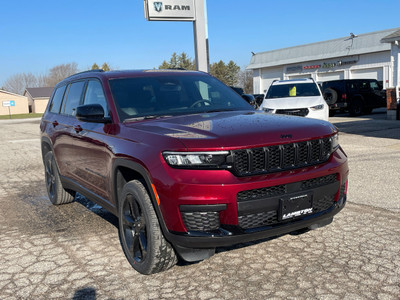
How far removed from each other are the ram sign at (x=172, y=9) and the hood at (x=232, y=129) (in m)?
11.8

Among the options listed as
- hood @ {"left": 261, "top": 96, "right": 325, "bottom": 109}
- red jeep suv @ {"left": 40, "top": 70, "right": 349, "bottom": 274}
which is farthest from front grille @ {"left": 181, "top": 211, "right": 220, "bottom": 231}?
hood @ {"left": 261, "top": 96, "right": 325, "bottom": 109}

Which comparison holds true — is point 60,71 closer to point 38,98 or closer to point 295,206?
point 38,98

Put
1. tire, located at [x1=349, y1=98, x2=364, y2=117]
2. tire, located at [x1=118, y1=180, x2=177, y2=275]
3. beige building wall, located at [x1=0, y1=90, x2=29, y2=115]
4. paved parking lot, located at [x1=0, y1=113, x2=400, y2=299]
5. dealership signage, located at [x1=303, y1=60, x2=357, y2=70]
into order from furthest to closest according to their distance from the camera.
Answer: beige building wall, located at [x1=0, y1=90, x2=29, y2=115], dealership signage, located at [x1=303, y1=60, x2=357, y2=70], tire, located at [x1=349, y1=98, x2=364, y2=117], tire, located at [x1=118, y1=180, x2=177, y2=275], paved parking lot, located at [x1=0, y1=113, x2=400, y2=299]

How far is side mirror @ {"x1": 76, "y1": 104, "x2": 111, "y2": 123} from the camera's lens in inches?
161

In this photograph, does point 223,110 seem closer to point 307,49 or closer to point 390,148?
point 390,148

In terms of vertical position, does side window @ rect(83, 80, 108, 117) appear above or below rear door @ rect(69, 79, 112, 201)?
above

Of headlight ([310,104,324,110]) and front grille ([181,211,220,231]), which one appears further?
→ headlight ([310,104,324,110])

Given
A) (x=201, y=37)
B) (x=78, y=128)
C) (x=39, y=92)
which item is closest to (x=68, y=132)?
(x=78, y=128)

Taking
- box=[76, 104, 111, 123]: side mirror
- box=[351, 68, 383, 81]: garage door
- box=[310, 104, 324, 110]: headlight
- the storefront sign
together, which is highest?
the storefront sign

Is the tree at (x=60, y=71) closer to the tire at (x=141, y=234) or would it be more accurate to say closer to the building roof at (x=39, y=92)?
the building roof at (x=39, y=92)

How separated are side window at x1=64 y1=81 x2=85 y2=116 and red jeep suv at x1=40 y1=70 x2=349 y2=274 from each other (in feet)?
2.30

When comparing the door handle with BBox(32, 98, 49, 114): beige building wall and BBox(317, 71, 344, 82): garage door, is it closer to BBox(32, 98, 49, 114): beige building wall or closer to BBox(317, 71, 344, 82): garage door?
BBox(317, 71, 344, 82): garage door

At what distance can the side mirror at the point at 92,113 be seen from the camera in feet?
13.5

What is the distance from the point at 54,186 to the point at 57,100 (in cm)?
124
